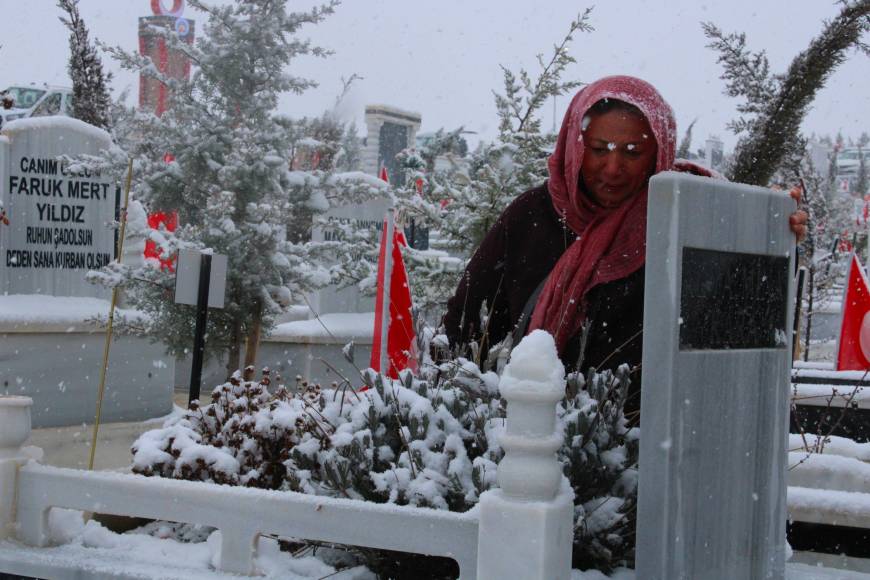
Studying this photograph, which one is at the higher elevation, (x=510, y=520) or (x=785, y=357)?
(x=785, y=357)

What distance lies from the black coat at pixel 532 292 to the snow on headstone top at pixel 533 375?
0.88m

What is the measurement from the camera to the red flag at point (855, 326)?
782cm

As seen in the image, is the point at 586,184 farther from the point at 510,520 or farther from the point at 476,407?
the point at 510,520

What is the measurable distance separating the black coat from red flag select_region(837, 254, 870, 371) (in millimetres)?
4875

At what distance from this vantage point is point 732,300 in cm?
262

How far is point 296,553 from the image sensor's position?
3.09 metres

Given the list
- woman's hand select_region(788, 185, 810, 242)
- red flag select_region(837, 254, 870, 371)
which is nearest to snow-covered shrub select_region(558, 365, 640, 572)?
woman's hand select_region(788, 185, 810, 242)

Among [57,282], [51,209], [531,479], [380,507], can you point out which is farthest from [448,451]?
[57,282]

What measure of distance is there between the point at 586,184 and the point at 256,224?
21.4ft

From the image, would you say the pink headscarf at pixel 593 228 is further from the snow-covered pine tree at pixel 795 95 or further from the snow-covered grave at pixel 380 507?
the snow-covered pine tree at pixel 795 95

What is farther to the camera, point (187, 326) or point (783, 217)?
point (187, 326)

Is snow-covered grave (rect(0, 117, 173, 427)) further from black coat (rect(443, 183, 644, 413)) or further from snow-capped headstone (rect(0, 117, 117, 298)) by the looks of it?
black coat (rect(443, 183, 644, 413))

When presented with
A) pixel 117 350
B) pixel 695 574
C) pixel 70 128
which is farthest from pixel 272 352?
pixel 695 574

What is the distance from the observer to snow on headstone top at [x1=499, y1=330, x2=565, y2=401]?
2.31m
